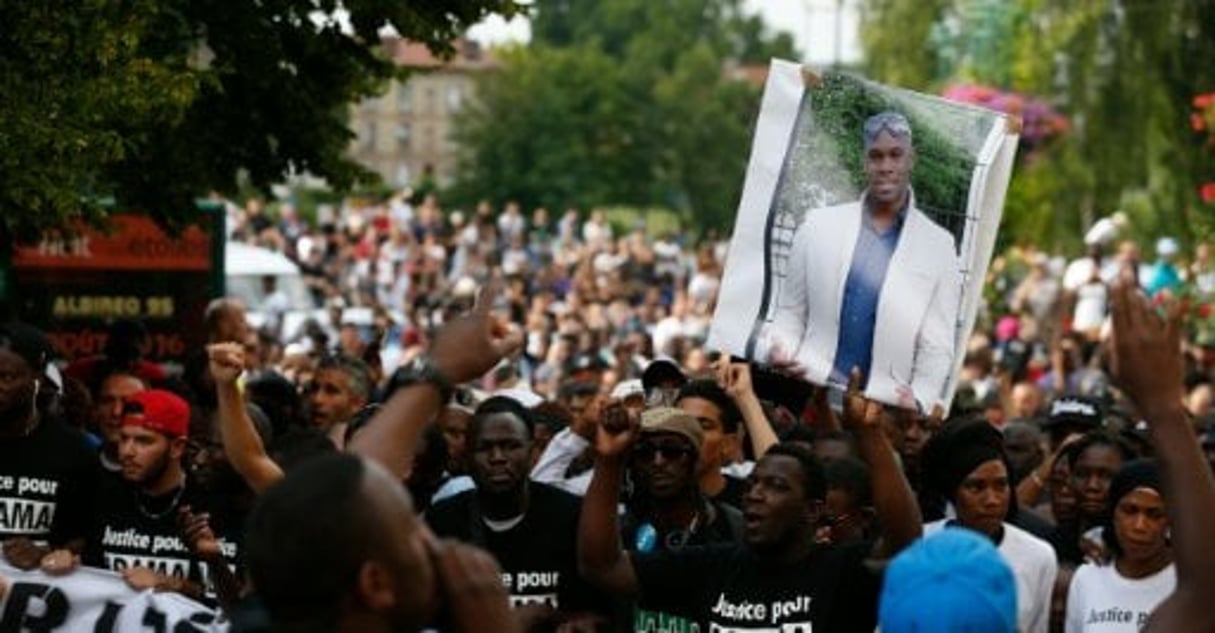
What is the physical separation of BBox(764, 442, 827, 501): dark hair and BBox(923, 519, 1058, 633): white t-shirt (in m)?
0.58

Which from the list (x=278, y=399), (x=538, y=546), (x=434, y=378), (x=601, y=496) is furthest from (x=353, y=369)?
(x=434, y=378)

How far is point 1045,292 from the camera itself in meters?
32.5

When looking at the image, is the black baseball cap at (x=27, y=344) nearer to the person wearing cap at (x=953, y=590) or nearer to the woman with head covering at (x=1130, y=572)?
the woman with head covering at (x=1130, y=572)

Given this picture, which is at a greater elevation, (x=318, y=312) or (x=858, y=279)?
(x=858, y=279)

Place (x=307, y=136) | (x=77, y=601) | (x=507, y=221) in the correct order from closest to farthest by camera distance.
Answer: (x=77, y=601) → (x=307, y=136) → (x=507, y=221)

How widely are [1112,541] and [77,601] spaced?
284 cm

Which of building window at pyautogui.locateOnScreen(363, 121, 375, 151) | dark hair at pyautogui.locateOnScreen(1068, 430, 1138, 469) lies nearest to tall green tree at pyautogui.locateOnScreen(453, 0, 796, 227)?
building window at pyautogui.locateOnScreen(363, 121, 375, 151)

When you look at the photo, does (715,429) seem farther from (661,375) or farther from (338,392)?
(338,392)

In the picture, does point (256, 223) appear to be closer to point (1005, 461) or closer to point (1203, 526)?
point (1005, 461)

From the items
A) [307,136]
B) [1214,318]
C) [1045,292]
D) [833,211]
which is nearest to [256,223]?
[1045,292]

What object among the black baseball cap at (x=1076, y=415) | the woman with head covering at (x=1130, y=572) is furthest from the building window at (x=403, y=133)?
the woman with head covering at (x=1130, y=572)

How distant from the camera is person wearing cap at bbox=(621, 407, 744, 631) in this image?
927 centimetres

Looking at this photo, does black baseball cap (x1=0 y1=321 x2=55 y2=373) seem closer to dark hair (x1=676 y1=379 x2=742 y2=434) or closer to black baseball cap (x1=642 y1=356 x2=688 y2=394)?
dark hair (x1=676 y1=379 x2=742 y2=434)

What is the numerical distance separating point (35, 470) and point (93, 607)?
1.17 metres
